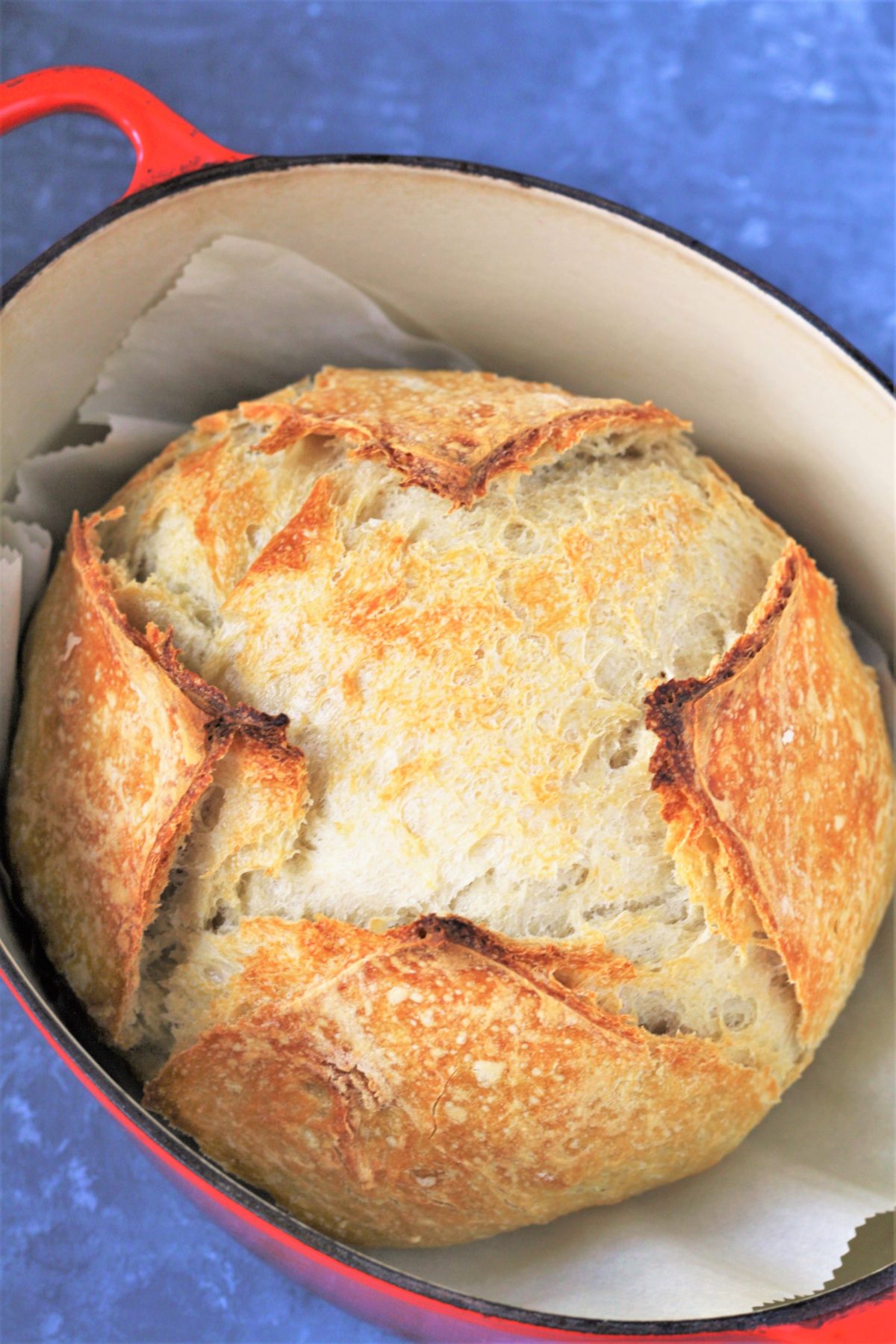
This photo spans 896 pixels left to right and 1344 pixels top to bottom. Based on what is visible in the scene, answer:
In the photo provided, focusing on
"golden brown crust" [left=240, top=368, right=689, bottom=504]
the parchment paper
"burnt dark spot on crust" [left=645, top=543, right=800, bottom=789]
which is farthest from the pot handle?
"burnt dark spot on crust" [left=645, top=543, right=800, bottom=789]

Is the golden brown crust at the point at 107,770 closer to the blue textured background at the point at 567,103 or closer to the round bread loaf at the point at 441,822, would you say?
the round bread loaf at the point at 441,822

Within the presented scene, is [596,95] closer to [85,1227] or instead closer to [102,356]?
[102,356]

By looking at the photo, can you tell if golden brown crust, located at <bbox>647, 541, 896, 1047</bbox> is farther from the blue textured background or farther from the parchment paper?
the blue textured background

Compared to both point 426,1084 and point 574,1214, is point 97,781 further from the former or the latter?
point 574,1214

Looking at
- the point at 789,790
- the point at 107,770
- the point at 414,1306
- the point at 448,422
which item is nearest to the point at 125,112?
the point at 448,422

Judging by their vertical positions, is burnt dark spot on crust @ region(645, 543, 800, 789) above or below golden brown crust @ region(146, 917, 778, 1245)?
above

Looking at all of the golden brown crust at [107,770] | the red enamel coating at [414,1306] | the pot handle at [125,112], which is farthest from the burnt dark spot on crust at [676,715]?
the pot handle at [125,112]
